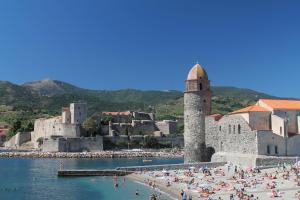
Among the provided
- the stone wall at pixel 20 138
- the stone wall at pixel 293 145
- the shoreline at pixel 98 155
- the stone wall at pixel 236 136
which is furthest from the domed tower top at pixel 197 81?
the stone wall at pixel 20 138

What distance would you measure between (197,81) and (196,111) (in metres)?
2.87

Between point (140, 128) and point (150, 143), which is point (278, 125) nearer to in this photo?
point (150, 143)

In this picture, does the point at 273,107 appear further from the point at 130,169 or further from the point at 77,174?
the point at 77,174

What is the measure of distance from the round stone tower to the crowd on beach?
4597 mm

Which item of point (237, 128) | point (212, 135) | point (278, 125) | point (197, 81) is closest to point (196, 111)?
point (212, 135)

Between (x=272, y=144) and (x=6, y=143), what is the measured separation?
76.6 m

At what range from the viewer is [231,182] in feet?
102

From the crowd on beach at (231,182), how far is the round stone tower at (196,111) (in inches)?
181

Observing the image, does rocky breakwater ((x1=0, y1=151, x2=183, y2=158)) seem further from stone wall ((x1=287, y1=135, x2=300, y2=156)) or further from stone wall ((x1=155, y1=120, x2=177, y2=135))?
stone wall ((x1=287, y1=135, x2=300, y2=156))

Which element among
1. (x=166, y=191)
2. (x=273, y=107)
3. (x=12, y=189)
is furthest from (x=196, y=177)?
(x=12, y=189)

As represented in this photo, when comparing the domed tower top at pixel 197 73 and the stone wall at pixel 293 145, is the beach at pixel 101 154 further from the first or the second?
the stone wall at pixel 293 145

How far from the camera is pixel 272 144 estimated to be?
3694 cm

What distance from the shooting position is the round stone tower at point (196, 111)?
42875 mm

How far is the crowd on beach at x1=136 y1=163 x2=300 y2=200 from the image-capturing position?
85.5ft
